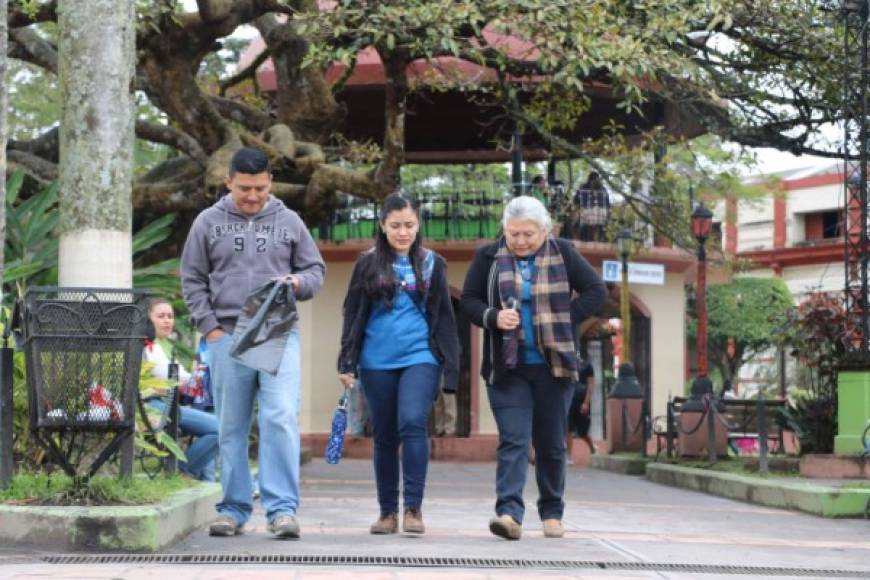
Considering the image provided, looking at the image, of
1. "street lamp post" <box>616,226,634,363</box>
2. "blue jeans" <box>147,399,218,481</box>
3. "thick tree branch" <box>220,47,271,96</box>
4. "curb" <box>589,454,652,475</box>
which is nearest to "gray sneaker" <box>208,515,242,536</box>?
"blue jeans" <box>147,399,218,481</box>

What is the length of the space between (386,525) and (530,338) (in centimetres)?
117

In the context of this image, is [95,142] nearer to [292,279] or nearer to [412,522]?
[292,279]

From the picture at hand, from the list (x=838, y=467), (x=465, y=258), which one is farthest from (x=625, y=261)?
(x=838, y=467)

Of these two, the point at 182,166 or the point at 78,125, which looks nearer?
the point at 78,125

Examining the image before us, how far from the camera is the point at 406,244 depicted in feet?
27.4

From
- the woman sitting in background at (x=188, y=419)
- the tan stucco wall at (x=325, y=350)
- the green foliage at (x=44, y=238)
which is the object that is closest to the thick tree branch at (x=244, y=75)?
the green foliage at (x=44, y=238)

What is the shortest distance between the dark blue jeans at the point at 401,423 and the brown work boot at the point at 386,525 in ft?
0.10

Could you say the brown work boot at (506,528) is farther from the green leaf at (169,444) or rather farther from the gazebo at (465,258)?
the gazebo at (465,258)

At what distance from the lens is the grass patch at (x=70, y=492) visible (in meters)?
7.52

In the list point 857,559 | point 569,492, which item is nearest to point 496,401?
point 857,559

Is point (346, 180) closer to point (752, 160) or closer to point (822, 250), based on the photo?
point (752, 160)

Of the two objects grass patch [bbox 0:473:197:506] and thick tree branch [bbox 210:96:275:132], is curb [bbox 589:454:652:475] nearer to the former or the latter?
thick tree branch [bbox 210:96:275:132]

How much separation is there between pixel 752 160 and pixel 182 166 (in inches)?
267

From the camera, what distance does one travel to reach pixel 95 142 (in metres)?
9.23
